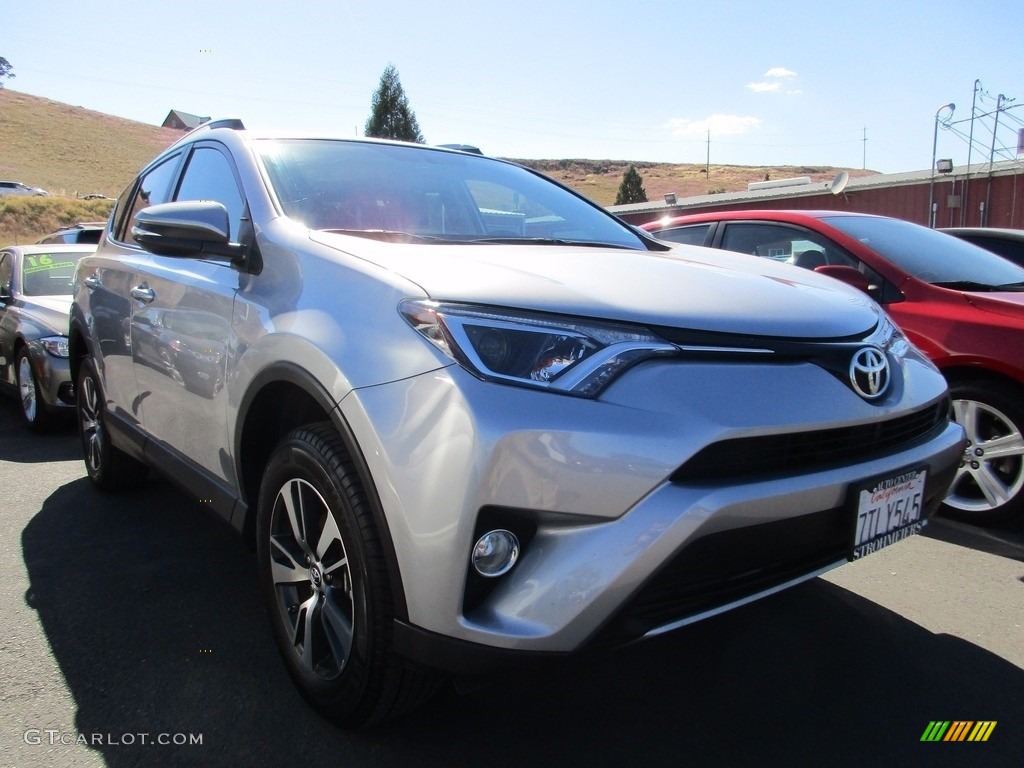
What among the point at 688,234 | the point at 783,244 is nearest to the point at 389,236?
the point at 783,244

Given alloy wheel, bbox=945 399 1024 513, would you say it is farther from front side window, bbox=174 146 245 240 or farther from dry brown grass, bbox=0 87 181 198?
dry brown grass, bbox=0 87 181 198

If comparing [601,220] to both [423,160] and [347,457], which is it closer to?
[423,160]

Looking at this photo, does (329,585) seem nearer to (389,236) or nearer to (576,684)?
(576,684)

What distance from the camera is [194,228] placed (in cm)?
248

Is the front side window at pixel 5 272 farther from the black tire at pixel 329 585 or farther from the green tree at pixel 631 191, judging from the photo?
the green tree at pixel 631 191

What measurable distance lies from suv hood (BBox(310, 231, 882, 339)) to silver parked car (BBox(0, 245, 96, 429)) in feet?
13.1

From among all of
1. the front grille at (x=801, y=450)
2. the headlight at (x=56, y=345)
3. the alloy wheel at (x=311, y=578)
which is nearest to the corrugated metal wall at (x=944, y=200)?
the headlight at (x=56, y=345)

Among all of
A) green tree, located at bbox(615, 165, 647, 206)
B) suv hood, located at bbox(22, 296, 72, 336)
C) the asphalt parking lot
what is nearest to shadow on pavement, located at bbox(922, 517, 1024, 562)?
the asphalt parking lot

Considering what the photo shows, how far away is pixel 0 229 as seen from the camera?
105ft

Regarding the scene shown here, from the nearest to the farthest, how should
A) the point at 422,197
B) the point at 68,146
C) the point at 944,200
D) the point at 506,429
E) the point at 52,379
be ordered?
1. the point at 506,429
2. the point at 422,197
3. the point at 52,379
4. the point at 944,200
5. the point at 68,146

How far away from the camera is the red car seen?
3.51 m

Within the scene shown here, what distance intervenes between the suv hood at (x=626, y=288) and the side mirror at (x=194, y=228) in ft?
1.22

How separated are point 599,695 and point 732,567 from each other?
735 millimetres

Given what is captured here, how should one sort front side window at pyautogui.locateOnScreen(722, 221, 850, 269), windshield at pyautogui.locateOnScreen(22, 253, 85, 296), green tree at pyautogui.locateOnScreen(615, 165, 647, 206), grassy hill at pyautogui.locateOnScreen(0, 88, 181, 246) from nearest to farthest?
front side window at pyautogui.locateOnScreen(722, 221, 850, 269), windshield at pyautogui.locateOnScreen(22, 253, 85, 296), grassy hill at pyautogui.locateOnScreen(0, 88, 181, 246), green tree at pyautogui.locateOnScreen(615, 165, 647, 206)
